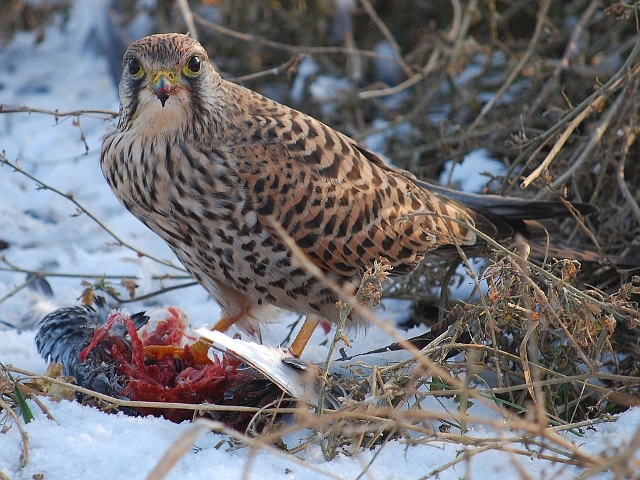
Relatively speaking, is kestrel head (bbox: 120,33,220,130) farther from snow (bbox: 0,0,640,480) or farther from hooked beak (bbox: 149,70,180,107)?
snow (bbox: 0,0,640,480)

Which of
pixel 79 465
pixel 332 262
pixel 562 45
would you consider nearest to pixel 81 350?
pixel 79 465

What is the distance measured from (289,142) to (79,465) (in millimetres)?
1220

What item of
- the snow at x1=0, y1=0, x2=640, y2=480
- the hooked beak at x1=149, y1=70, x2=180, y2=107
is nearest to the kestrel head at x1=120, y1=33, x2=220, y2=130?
the hooked beak at x1=149, y1=70, x2=180, y2=107

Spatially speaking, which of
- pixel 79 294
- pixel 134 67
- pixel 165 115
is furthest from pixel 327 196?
pixel 79 294

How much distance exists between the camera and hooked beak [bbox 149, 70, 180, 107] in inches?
95.4

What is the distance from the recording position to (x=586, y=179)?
3.30 m

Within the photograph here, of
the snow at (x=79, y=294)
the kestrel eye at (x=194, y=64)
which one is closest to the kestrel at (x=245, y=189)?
the kestrel eye at (x=194, y=64)

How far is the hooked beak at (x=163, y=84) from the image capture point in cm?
242

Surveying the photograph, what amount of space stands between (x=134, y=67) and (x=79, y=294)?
116 centimetres

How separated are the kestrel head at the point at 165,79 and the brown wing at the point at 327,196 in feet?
0.66

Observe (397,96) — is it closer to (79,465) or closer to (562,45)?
(562,45)

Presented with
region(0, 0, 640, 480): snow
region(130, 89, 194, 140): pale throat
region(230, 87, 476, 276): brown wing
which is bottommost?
region(0, 0, 640, 480): snow

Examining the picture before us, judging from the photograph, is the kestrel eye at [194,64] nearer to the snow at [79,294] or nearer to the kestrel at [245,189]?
the kestrel at [245,189]

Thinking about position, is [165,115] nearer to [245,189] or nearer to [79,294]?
[245,189]
